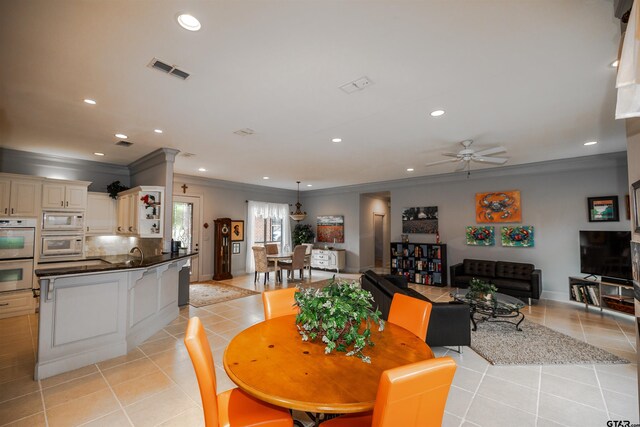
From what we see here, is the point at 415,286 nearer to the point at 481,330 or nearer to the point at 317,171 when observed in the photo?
the point at 481,330

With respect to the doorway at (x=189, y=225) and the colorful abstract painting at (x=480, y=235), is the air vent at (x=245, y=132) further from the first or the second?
the colorful abstract painting at (x=480, y=235)

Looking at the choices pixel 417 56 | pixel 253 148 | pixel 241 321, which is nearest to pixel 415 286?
pixel 241 321

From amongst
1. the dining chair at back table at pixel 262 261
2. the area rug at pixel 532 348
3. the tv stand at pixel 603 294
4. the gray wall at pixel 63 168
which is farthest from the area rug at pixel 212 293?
the tv stand at pixel 603 294

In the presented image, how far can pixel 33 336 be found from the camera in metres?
3.71

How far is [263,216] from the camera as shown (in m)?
9.01

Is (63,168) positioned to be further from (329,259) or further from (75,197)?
(329,259)

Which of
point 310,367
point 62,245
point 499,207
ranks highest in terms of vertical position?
point 499,207

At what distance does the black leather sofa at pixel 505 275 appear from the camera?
509 cm

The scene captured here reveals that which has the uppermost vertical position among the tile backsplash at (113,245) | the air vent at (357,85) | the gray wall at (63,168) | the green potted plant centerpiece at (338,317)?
the air vent at (357,85)

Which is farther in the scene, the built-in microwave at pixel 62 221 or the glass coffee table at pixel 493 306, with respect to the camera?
the built-in microwave at pixel 62 221

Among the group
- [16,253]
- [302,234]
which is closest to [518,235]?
[302,234]

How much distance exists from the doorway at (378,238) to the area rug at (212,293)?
16.8 ft

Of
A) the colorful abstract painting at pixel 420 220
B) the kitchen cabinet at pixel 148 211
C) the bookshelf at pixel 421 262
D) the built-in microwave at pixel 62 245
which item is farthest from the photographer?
the colorful abstract painting at pixel 420 220

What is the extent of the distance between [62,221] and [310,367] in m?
5.69
